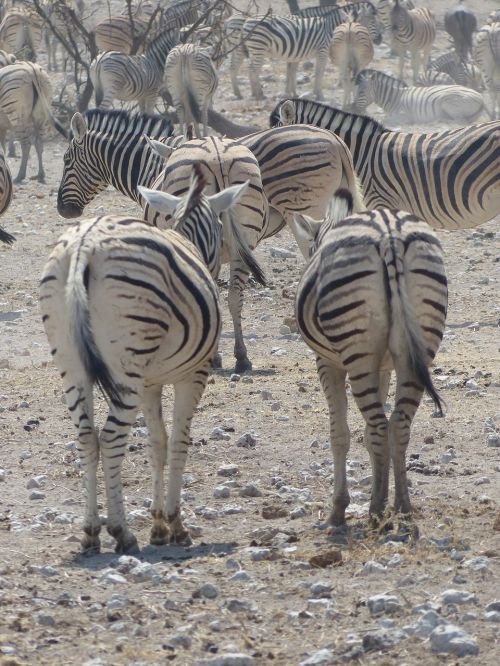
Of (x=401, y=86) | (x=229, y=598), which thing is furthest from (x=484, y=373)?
(x=401, y=86)

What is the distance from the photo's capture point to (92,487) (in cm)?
563

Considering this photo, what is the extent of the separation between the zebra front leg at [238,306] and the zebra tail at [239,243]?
577 mm

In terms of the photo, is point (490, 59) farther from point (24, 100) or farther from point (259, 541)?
point (259, 541)

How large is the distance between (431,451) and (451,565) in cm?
204

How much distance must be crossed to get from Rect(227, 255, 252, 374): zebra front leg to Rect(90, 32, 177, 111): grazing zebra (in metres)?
12.8

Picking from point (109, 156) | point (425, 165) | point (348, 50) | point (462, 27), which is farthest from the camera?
point (462, 27)

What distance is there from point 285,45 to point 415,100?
3.94 m

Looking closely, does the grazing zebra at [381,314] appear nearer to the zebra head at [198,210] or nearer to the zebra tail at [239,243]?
the zebra head at [198,210]

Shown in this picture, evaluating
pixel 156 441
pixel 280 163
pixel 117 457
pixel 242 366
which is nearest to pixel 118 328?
pixel 117 457

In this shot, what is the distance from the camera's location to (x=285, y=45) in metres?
26.5

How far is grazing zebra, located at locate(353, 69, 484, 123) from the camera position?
2338cm

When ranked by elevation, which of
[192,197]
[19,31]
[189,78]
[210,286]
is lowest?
[210,286]

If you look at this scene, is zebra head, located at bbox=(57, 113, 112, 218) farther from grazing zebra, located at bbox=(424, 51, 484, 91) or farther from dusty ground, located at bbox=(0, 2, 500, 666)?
grazing zebra, located at bbox=(424, 51, 484, 91)

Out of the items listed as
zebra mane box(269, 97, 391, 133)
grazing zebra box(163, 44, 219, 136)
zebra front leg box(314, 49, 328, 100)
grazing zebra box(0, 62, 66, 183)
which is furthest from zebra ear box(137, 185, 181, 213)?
zebra front leg box(314, 49, 328, 100)
